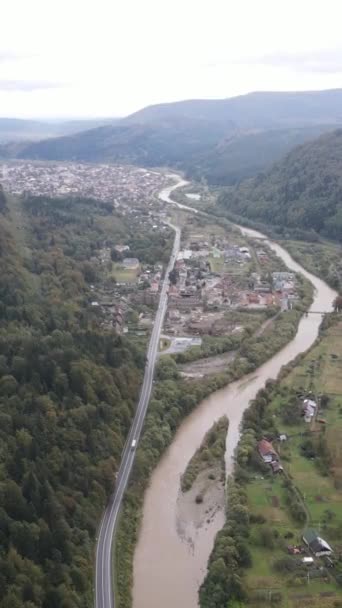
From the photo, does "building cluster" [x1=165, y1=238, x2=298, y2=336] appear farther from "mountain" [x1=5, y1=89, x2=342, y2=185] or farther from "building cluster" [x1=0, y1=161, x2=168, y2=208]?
"mountain" [x1=5, y1=89, x2=342, y2=185]

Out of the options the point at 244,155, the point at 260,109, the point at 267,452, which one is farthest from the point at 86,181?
the point at 260,109

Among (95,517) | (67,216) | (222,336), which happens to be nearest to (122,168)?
(67,216)

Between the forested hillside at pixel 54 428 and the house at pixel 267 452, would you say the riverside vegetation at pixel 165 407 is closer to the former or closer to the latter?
the forested hillside at pixel 54 428

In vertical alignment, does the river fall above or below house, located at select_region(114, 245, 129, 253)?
below

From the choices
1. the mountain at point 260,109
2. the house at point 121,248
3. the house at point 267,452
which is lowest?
the house at point 267,452

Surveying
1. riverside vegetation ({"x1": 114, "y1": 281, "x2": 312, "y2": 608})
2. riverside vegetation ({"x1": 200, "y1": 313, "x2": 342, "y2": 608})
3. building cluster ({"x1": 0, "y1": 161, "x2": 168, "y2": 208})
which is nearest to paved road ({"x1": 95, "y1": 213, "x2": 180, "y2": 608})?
riverside vegetation ({"x1": 114, "y1": 281, "x2": 312, "y2": 608})

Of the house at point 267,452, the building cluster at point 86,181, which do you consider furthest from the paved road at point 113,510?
the building cluster at point 86,181

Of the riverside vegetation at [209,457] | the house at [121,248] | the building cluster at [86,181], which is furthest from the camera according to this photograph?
the building cluster at [86,181]
